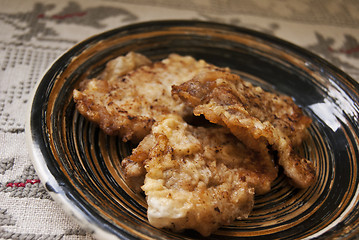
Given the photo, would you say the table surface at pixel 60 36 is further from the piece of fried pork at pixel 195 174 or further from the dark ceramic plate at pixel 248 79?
the piece of fried pork at pixel 195 174

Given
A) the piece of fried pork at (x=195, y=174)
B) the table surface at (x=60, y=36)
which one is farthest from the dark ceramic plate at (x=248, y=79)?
A: the table surface at (x=60, y=36)

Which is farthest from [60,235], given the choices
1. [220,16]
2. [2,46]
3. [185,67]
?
[220,16]

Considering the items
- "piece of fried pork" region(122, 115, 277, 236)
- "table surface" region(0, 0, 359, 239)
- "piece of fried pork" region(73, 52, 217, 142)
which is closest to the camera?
"piece of fried pork" region(122, 115, 277, 236)

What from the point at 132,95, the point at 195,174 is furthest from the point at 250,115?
the point at 132,95

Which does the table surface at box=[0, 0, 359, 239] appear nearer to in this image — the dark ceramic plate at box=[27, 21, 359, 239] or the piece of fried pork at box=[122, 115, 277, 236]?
the dark ceramic plate at box=[27, 21, 359, 239]

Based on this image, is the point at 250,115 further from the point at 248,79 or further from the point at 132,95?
the point at 248,79

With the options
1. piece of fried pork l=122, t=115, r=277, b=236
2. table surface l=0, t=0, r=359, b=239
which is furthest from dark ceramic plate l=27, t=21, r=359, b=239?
table surface l=0, t=0, r=359, b=239
